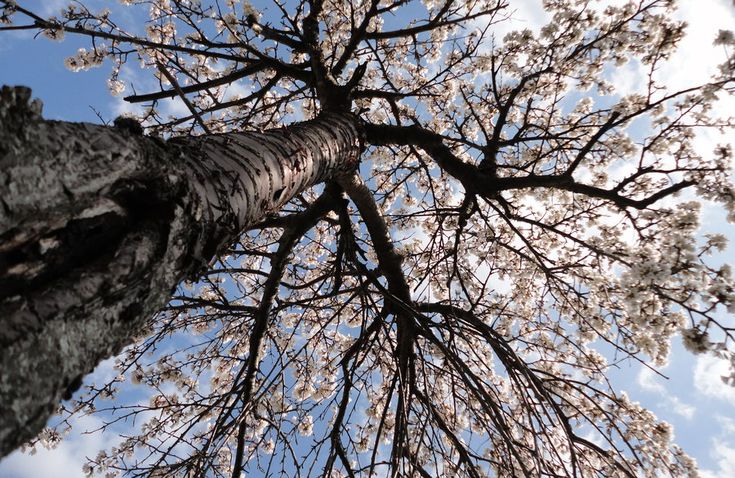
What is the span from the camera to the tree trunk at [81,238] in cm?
68

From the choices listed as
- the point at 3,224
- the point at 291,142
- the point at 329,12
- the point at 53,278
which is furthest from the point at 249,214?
the point at 329,12

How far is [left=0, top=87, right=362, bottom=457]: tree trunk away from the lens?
0.68 m

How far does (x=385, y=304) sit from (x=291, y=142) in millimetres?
2480

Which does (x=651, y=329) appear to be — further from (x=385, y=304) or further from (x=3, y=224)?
(x=3, y=224)

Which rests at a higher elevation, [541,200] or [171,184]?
[541,200]

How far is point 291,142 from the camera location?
190cm

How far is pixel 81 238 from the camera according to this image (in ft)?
2.77

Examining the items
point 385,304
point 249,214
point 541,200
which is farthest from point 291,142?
point 541,200

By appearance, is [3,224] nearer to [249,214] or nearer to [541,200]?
[249,214]

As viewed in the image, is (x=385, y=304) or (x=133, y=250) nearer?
(x=133, y=250)

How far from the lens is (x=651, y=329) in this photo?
2654 millimetres

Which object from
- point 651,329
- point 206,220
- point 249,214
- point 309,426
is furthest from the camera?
point 309,426

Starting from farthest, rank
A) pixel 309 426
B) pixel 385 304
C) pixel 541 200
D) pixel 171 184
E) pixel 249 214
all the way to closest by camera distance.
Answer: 1. pixel 309 426
2. pixel 541 200
3. pixel 385 304
4. pixel 249 214
5. pixel 171 184

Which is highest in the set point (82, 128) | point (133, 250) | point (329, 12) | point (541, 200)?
point (329, 12)
